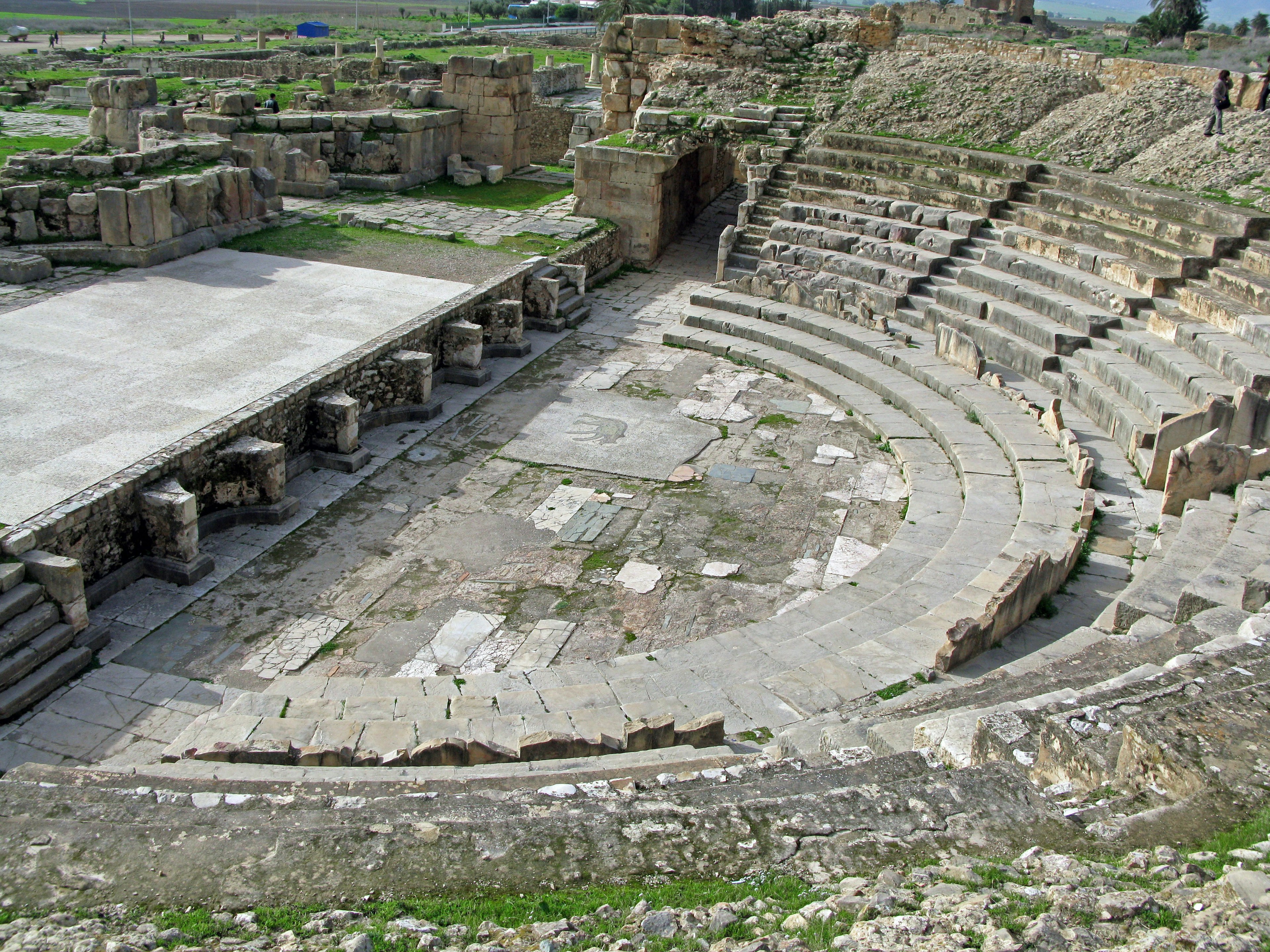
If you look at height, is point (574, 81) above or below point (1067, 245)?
above

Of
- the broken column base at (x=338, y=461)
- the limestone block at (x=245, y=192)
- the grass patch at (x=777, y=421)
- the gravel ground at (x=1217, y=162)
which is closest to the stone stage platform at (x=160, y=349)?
the broken column base at (x=338, y=461)

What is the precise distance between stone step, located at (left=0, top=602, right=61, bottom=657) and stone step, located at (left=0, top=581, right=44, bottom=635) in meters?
0.02

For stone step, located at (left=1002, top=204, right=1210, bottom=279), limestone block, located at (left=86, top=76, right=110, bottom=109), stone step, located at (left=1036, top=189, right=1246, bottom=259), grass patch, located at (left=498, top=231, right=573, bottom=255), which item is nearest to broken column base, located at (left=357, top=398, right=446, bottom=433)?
grass patch, located at (left=498, top=231, right=573, bottom=255)

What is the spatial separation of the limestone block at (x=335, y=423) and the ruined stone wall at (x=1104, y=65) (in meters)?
14.3

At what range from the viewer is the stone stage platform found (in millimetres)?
9289

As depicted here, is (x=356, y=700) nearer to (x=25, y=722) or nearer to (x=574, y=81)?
(x=25, y=722)

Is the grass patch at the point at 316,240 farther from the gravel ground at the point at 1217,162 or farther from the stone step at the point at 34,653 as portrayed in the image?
the gravel ground at the point at 1217,162

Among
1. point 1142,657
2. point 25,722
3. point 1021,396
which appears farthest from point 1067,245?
point 25,722

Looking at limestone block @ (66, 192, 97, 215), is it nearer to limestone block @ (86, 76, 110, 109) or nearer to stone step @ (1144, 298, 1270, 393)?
limestone block @ (86, 76, 110, 109)

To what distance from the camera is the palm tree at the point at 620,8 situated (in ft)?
131

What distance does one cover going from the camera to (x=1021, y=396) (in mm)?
12383

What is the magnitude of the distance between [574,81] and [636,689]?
3474 cm

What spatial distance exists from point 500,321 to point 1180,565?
9249 millimetres

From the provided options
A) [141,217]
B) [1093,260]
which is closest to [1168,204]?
[1093,260]
